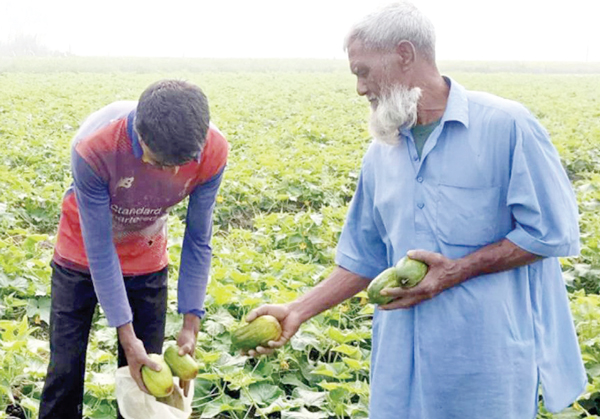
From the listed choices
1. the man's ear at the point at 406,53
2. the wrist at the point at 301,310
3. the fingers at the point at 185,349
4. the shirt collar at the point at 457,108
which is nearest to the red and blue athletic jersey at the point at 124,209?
the fingers at the point at 185,349

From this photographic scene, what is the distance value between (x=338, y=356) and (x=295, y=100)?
1804 cm

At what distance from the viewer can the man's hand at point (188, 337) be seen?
3.15 m

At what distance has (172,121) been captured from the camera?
2506 mm

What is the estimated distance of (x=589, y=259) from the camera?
19.7ft

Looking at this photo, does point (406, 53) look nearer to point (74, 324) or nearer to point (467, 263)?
point (467, 263)

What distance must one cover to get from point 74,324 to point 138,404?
428 millimetres

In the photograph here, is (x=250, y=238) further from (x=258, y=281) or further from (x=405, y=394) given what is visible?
(x=405, y=394)

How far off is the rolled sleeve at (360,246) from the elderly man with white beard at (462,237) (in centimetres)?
18

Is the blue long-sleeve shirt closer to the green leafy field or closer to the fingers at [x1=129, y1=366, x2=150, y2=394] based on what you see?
the fingers at [x1=129, y1=366, x2=150, y2=394]

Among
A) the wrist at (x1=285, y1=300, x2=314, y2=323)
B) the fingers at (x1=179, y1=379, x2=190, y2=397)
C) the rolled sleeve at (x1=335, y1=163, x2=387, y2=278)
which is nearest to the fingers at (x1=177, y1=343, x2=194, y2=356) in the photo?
the fingers at (x1=179, y1=379, x2=190, y2=397)

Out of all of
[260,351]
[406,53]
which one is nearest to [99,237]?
[260,351]

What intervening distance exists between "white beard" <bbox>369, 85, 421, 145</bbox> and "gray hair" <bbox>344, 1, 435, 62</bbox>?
136 mm

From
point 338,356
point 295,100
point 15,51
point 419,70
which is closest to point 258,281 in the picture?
point 338,356

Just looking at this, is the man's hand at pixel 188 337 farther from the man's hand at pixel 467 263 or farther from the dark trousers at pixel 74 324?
the man's hand at pixel 467 263
